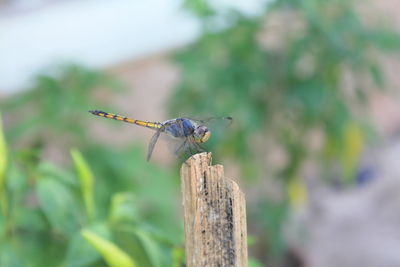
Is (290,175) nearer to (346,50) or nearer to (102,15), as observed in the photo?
(346,50)

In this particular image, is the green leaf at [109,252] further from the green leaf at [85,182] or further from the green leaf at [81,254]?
the green leaf at [85,182]

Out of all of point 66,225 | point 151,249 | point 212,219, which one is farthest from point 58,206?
point 212,219

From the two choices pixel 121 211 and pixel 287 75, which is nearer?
pixel 121 211

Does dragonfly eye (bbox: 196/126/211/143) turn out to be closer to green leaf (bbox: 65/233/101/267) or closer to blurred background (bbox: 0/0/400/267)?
green leaf (bbox: 65/233/101/267)

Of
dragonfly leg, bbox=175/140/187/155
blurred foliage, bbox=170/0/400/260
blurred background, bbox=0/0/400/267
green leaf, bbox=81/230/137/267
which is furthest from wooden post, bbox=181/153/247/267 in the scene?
blurred foliage, bbox=170/0/400/260

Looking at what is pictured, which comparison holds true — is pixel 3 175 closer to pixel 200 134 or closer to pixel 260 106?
pixel 200 134

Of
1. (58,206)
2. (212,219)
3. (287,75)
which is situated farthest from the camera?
(287,75)

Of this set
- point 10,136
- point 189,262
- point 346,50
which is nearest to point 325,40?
point 346,50

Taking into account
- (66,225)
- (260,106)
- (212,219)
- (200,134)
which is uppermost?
(260,106)
